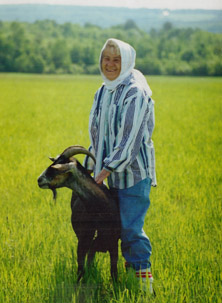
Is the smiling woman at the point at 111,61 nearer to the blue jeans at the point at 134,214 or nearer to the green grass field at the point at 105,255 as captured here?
the blue jeans at the point at 134,214

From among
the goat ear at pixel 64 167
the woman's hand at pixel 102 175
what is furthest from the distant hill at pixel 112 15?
the goat ear at pixel 64 167

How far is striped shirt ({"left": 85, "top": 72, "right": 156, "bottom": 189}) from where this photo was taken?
7.43 feet

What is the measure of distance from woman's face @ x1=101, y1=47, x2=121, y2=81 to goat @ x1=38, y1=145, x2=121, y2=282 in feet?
1.42

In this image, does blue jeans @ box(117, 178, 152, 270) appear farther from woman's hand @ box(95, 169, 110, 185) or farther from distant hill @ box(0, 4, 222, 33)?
distant hill @ box(0, 4, 222, 33)

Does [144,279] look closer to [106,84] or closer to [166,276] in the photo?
[166,276]

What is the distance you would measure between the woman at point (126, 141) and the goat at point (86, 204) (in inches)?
2.8

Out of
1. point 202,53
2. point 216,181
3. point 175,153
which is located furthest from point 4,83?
point 216,181

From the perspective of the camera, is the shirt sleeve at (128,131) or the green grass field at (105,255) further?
the green grass field at (105,255)

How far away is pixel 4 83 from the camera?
53.7ft

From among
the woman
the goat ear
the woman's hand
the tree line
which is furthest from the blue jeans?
the tree line

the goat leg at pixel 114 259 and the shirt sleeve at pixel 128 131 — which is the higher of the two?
the shirt sleeve at pixel 128 131

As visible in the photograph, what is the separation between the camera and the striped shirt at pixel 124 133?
226cm

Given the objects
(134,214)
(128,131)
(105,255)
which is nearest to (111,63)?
(128,131)

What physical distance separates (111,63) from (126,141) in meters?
0.41
